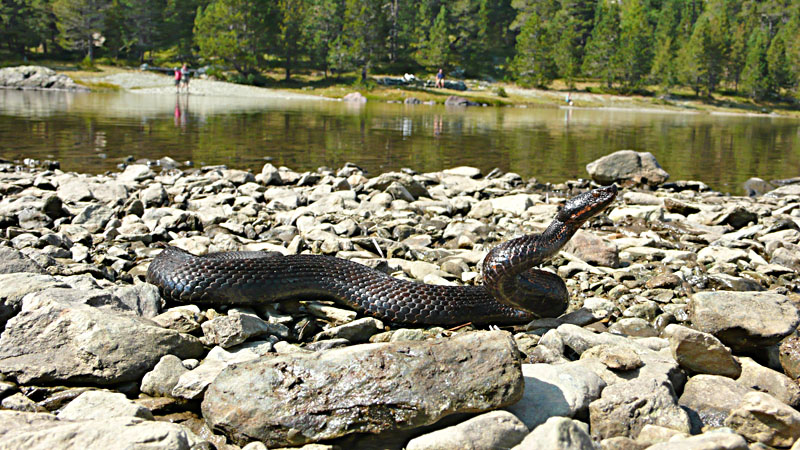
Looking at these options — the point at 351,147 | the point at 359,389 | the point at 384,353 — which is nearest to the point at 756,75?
the point at 351,147

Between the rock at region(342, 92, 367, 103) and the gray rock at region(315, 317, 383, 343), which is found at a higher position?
→ the rock at region(342, 92, 367, 103)

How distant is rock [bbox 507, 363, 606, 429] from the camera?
3336 millimetres

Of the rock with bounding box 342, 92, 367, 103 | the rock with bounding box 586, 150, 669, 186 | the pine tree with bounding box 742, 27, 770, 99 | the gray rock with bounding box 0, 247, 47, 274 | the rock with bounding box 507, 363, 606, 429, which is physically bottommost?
the rock with bounding box 507, 363, 606, 429

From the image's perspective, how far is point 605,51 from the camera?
84.7 m

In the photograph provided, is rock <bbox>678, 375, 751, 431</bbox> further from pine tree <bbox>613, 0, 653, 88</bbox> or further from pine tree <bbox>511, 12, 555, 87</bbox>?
pine tree <bbox>613, 0, 653, 88</bbox>

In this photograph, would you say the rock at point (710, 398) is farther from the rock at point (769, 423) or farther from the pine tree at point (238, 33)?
the pine tree at point (238, 33)

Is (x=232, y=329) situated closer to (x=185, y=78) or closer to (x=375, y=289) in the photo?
(x=375, y=289)

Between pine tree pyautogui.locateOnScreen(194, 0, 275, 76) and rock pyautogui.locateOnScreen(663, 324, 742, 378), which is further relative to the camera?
pine tree pyautogui.locateOnScreen(194, 0, 275, 76)

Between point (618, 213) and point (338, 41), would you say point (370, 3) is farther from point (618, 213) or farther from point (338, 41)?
point (618, 213)

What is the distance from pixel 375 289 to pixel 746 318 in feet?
8.88

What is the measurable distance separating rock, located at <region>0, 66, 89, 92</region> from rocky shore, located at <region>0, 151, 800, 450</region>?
55643 mm

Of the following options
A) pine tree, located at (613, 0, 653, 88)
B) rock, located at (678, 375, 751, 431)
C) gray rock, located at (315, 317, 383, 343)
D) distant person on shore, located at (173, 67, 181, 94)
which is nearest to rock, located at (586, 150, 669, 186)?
rock, located at (678, 375, 751, 431)

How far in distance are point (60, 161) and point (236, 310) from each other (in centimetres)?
1097

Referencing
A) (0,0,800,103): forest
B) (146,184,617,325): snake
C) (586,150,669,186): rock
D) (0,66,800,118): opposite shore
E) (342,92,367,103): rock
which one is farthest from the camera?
(0,0,800,103): forest
